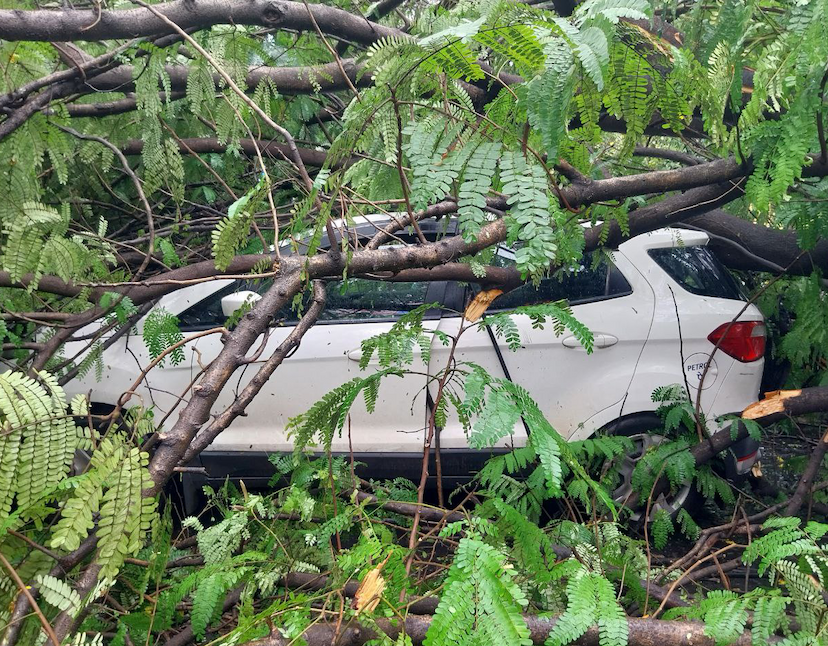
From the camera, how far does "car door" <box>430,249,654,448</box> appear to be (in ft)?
12.5

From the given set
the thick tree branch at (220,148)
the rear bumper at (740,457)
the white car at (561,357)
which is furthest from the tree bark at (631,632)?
the thick tree branch at (220,148)

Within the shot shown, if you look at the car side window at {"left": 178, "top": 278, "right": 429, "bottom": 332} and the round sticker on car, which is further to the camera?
the car side window at {"left": 178, "top": 278, "right": 429, "bottom": 332}

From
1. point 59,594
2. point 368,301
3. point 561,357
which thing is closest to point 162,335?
point 368,301

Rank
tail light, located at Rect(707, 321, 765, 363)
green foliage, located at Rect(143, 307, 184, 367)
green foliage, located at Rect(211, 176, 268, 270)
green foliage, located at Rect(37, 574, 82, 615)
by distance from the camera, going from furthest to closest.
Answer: tail light, located at Rect(707, 321, 765, 363) → green foliage, located at Rect(143, 307, 184, 367) → green foliage, located at Rect(211, 176, 268, 270) → green foliage, located at Rect(37, 574, 82, 615)

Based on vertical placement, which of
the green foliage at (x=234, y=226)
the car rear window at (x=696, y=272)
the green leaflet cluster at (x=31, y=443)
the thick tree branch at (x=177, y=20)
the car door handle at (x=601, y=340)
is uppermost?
the thick tree branch at (x=177, y=20)

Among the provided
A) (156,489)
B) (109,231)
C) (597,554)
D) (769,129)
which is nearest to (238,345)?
(156,489)

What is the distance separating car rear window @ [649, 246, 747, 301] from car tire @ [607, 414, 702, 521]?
2.73ft

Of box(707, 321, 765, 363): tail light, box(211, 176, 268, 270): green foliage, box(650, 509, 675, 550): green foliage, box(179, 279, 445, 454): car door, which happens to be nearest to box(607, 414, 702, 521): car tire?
box(650, 509, 675, 550): green foliage

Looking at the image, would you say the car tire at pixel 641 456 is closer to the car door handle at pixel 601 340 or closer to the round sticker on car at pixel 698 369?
the round sticker on car at pixel 698 369

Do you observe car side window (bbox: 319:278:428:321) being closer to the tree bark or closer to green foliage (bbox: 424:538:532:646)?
the tree bark

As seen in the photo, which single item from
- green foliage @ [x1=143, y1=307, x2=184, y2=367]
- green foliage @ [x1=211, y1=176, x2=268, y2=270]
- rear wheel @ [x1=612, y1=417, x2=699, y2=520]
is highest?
green foliage @ [x1=211, y1=176, x2=268, y2=270]

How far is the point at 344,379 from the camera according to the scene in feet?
12.9

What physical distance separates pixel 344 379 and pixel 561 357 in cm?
133

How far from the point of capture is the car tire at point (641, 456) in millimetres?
Answer: 3795
